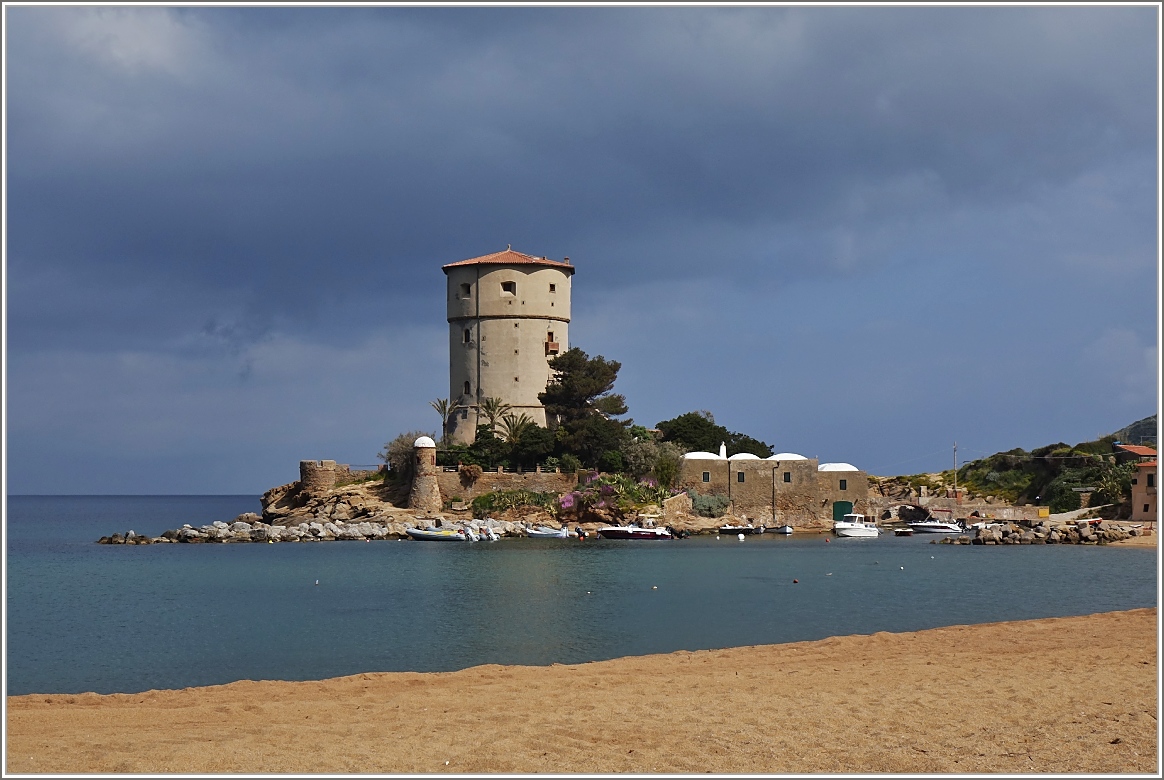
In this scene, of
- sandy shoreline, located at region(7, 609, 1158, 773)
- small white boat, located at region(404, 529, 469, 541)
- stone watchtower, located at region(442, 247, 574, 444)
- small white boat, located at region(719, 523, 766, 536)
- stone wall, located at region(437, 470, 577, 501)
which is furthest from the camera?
stone watchtower, located at region(442, 247, 574, 444)

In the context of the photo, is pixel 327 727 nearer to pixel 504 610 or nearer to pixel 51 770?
pixel 51 770

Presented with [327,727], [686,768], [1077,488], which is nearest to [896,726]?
[686,768]

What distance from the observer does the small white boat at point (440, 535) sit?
→ 43438 millimetres

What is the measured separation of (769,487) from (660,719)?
136ft

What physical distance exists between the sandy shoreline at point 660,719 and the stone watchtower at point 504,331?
36638 mm

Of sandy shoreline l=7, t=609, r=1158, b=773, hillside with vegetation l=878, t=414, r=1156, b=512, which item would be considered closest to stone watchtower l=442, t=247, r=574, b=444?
hillside with vegetation l=878, t=414, r=1156, b=512

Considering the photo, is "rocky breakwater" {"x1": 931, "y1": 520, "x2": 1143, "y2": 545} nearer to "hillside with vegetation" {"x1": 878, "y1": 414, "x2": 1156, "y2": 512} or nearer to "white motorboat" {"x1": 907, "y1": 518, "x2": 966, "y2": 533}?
"white motorboat" {"x1": 907, "y1": 518, "x2": 966, "y2": 533}

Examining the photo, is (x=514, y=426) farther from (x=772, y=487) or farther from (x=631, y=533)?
(x=772, y=487)

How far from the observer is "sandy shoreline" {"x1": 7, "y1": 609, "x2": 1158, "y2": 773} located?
356 inches

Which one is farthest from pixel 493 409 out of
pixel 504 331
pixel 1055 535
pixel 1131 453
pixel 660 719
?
pixel 660 719

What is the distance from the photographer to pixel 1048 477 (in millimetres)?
59250

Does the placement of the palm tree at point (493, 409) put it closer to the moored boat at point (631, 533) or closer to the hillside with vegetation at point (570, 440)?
the hillside with vegetation at point (570, 440)

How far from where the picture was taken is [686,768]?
891cm

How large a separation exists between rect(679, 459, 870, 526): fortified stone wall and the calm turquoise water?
9.53 metres
